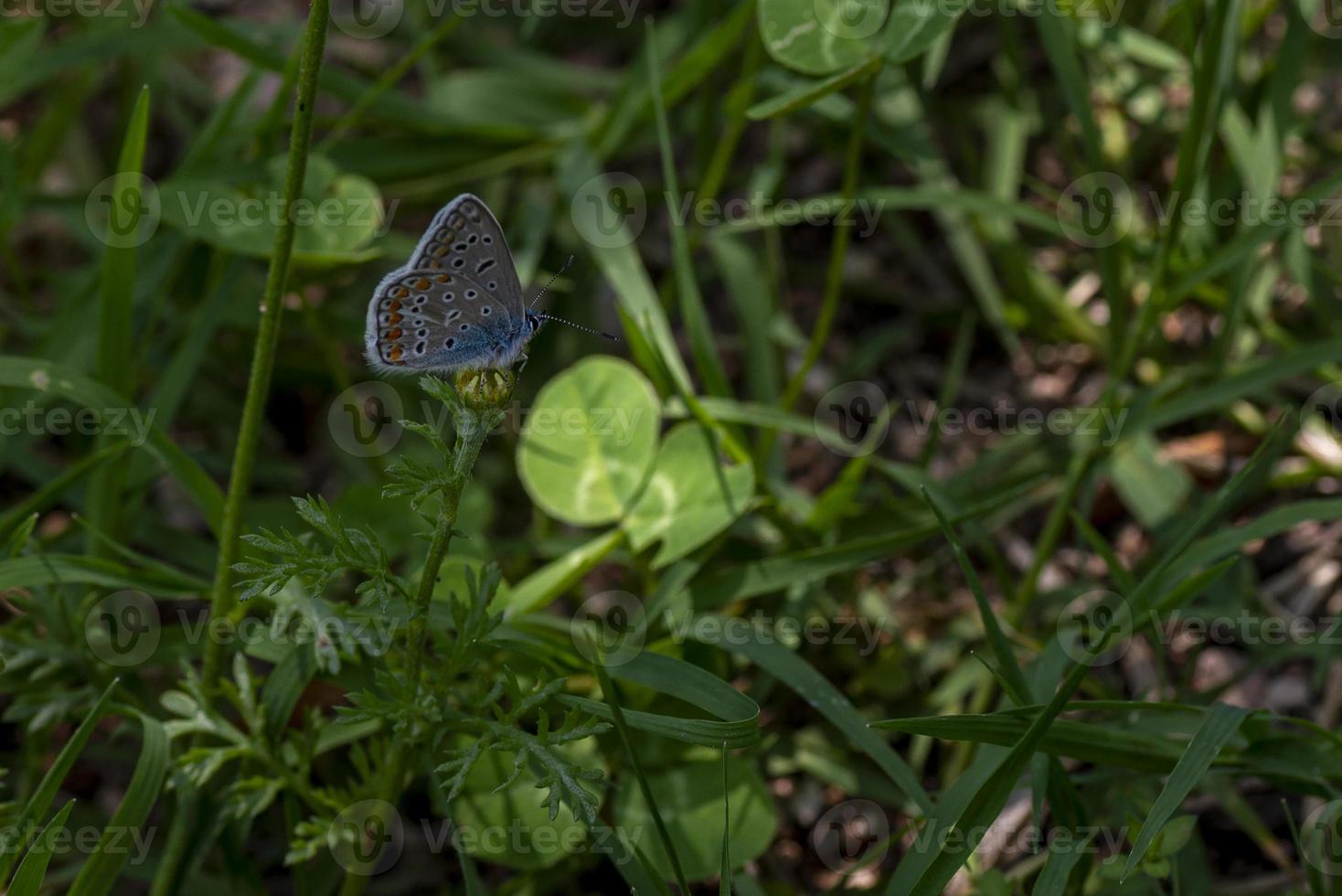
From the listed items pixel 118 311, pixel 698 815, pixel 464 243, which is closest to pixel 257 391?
pixel 464 243

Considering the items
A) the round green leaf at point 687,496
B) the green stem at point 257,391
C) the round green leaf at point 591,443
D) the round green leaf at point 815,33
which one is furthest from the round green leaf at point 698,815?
the round green leaf at point 815,33

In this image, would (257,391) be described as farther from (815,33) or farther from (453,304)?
(815,33)

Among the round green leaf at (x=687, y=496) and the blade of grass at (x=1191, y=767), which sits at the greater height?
the round green leaf at (x=687, y=496)

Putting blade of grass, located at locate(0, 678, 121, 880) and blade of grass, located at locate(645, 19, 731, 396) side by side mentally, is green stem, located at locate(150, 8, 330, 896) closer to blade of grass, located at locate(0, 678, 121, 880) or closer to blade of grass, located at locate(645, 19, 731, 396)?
blade of grass, located at locate(0, 678, 121, 880)

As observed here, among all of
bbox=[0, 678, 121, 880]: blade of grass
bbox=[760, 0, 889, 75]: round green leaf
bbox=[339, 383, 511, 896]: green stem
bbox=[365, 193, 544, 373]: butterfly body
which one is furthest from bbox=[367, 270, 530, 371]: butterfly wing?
bbox=[760, 0, 889, 75]: round green leaf

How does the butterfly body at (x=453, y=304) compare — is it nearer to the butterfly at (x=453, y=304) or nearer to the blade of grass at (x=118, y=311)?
the butterfly at (x=453, y=304)

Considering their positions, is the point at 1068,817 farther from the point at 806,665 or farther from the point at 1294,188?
the point at 1294,188

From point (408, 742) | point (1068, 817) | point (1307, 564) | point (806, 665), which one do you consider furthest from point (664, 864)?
point (1307, 564)
